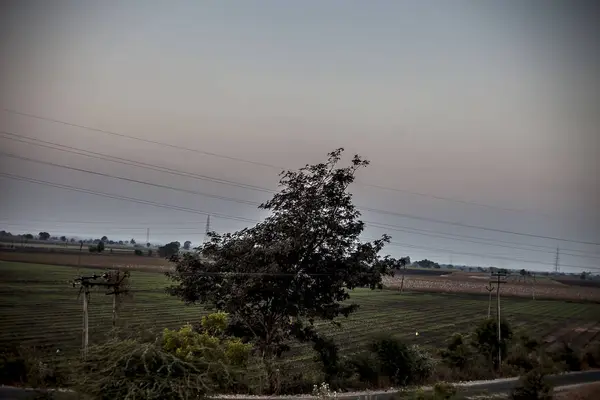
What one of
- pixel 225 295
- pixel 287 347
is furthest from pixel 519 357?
pixel 225 295

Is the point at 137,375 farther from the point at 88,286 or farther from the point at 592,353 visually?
the point at 592,353

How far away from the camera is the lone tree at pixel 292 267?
61.0 ft

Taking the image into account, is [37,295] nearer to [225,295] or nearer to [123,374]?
[225,295]

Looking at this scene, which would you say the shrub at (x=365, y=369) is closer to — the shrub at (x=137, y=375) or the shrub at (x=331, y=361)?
the shrub at (x=331, y=361)

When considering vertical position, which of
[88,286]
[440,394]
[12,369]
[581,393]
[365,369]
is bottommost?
[12,369]

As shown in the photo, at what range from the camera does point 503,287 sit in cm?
2497

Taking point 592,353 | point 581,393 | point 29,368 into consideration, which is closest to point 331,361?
point 581,393

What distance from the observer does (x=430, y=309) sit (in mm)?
26562

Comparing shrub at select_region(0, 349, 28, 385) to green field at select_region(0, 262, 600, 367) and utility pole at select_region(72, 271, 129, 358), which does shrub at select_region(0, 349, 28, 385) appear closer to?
green field at select_region(0, 262, 600, 367)

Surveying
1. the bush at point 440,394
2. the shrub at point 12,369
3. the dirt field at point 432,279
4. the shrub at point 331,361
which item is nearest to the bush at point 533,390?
the bush at point 440,394

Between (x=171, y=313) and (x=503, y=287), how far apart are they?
45.2ft

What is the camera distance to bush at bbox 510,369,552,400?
15109mm

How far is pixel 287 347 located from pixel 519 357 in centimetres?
920

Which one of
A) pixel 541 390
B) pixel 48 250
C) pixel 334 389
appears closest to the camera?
pixel 541 390
